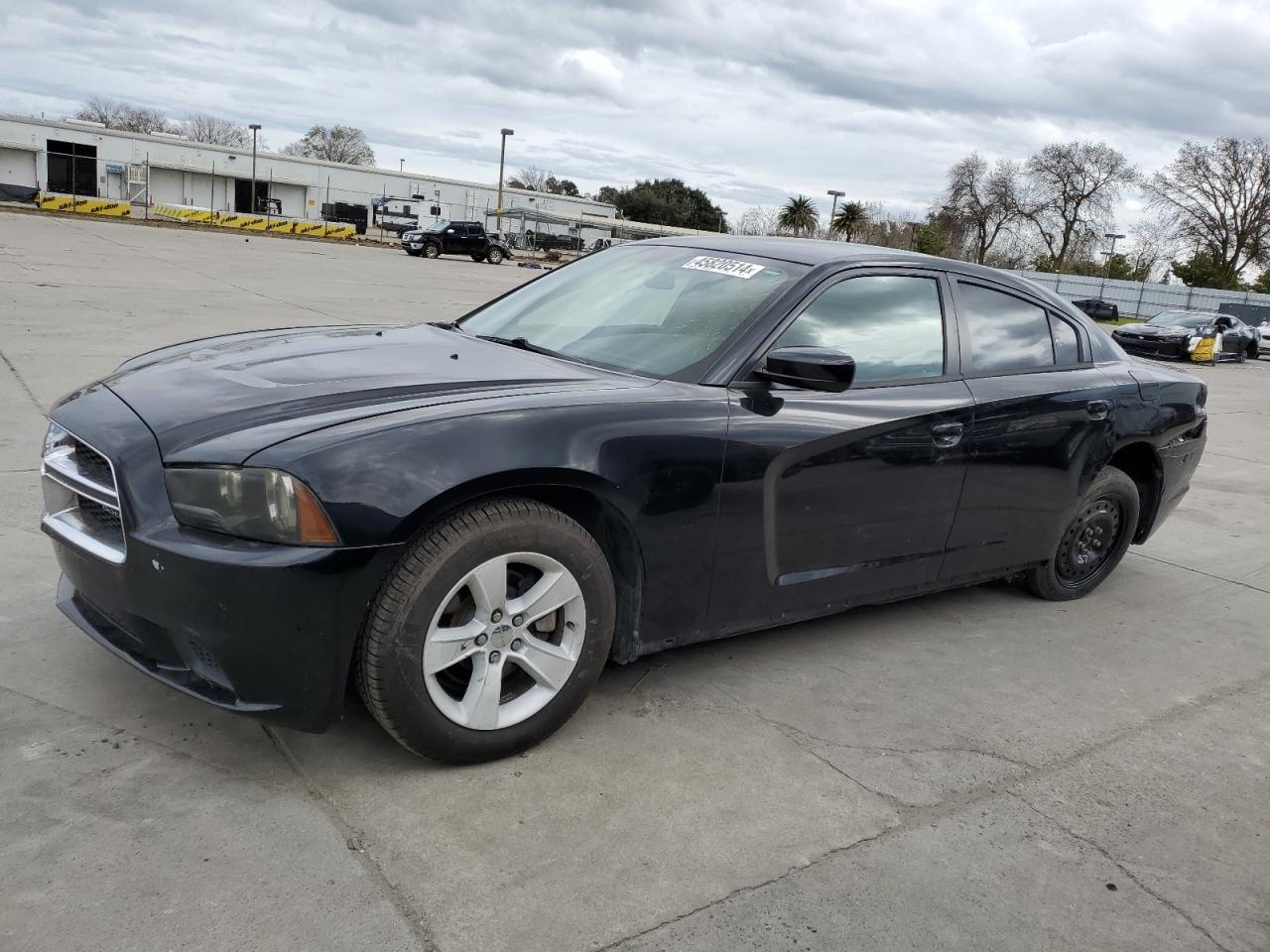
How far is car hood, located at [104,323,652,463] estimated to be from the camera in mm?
2643

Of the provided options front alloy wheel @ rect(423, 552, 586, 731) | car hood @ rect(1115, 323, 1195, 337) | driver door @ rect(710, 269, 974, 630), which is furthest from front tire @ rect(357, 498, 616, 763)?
car hood @ rect(1115, 323, 1195, 337)

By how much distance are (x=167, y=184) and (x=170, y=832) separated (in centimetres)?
7725

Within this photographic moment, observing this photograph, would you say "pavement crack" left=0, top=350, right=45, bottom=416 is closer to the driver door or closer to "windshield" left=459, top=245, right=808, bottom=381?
"windshield" left=459, top=245, right=808, bottom=381

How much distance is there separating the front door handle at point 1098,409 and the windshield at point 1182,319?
78.1 feet

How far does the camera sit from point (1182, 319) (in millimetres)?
26062

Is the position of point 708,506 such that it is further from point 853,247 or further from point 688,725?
point 853,247

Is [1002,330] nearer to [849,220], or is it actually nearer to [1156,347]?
[1156,347]

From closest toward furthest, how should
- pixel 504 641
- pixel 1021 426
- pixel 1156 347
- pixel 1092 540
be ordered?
pixel 504 641
pixel 1021 426
pixel 1092 540
pixel 1156 347

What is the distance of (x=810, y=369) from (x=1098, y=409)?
195 cm

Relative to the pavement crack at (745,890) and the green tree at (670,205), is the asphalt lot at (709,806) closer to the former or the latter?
the pavement crack at (745,890)

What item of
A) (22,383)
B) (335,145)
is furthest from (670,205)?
(22,383)

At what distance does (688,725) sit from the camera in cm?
325

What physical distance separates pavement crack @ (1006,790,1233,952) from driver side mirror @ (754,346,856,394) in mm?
1348

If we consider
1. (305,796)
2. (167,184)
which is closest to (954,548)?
(305,796)
